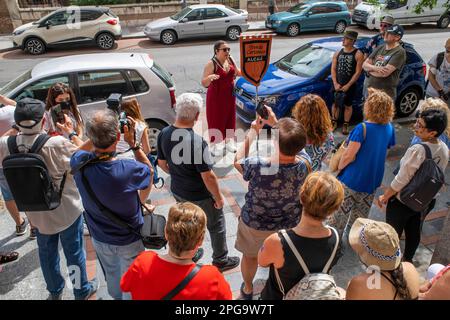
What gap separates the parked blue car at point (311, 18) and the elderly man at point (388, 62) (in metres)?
10.8

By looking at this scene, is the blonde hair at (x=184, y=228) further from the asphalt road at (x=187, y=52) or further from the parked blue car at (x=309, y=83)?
the asphalt road at (x=187, y=52)

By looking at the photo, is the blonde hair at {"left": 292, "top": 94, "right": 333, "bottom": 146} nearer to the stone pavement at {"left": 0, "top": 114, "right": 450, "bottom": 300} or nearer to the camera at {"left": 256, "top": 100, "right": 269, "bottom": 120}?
the camera at {"left": 256, "top": 100, "right": 269, "bottom": 120}

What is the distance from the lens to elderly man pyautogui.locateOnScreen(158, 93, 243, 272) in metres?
3.12

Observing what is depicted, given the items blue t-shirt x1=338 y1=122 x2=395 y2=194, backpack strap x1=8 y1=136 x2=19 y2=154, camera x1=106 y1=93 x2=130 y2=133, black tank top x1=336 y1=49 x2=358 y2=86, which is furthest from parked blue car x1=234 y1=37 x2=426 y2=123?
backpack strap x1=8 y1=136 x2=19 y2=154

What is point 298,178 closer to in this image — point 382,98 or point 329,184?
point 329,184

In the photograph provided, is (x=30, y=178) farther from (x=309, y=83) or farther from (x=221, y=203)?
(x=309, y=83)

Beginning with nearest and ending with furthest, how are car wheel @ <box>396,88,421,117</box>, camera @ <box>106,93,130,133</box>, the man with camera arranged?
camera @ <box>106,93,130,133</box>
the man with camera
car wheel @ <box>396,88,421,117</box>

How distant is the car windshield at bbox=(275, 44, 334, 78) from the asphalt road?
2538mm

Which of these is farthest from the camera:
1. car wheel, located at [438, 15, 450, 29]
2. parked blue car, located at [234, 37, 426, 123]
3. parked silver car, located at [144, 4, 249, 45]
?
car wheel, located at [438, 15, 450, 29]

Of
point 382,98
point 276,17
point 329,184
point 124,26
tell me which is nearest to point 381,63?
point 382,98

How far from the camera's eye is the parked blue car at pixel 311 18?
634 inches

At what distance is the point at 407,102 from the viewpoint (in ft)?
24.6

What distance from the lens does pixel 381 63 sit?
5.89 metres

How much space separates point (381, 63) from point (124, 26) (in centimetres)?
1597
